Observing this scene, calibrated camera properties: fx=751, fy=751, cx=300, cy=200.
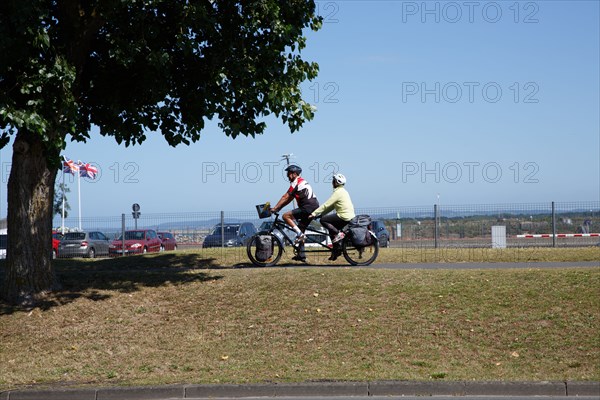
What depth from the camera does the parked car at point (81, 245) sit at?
3297 centimetres

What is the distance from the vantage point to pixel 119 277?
14.8m

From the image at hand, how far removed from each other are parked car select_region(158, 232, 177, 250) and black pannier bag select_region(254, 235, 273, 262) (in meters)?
16.5

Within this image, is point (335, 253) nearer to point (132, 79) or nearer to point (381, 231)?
point (132, 79)

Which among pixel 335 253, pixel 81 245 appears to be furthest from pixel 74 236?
pixel 335 253

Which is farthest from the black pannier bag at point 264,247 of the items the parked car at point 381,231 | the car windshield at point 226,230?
the parked car at point 381,231

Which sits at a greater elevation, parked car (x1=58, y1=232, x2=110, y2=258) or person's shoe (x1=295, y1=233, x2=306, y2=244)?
person's shoe (x1=295, y1=233, x2=306, y2=244)

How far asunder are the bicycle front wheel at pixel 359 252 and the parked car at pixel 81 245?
63.8 feet

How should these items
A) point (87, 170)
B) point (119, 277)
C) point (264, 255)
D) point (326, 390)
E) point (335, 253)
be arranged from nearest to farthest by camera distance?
point (326, 390) → point (119, 277) → point (335, 253) → point (264, 255) → point (87, 170)

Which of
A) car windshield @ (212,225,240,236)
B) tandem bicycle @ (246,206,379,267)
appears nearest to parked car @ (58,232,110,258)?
car windshield @ (212,225,240,236)

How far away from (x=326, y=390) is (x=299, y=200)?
6.86 meters

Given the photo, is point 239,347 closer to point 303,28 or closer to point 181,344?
point 181,344

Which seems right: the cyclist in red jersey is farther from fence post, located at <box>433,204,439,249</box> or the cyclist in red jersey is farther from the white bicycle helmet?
fence post, located at <box>433,204,439,249</box>

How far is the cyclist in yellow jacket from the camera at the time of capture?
1507 centimetres

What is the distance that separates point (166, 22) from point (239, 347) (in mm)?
6502
